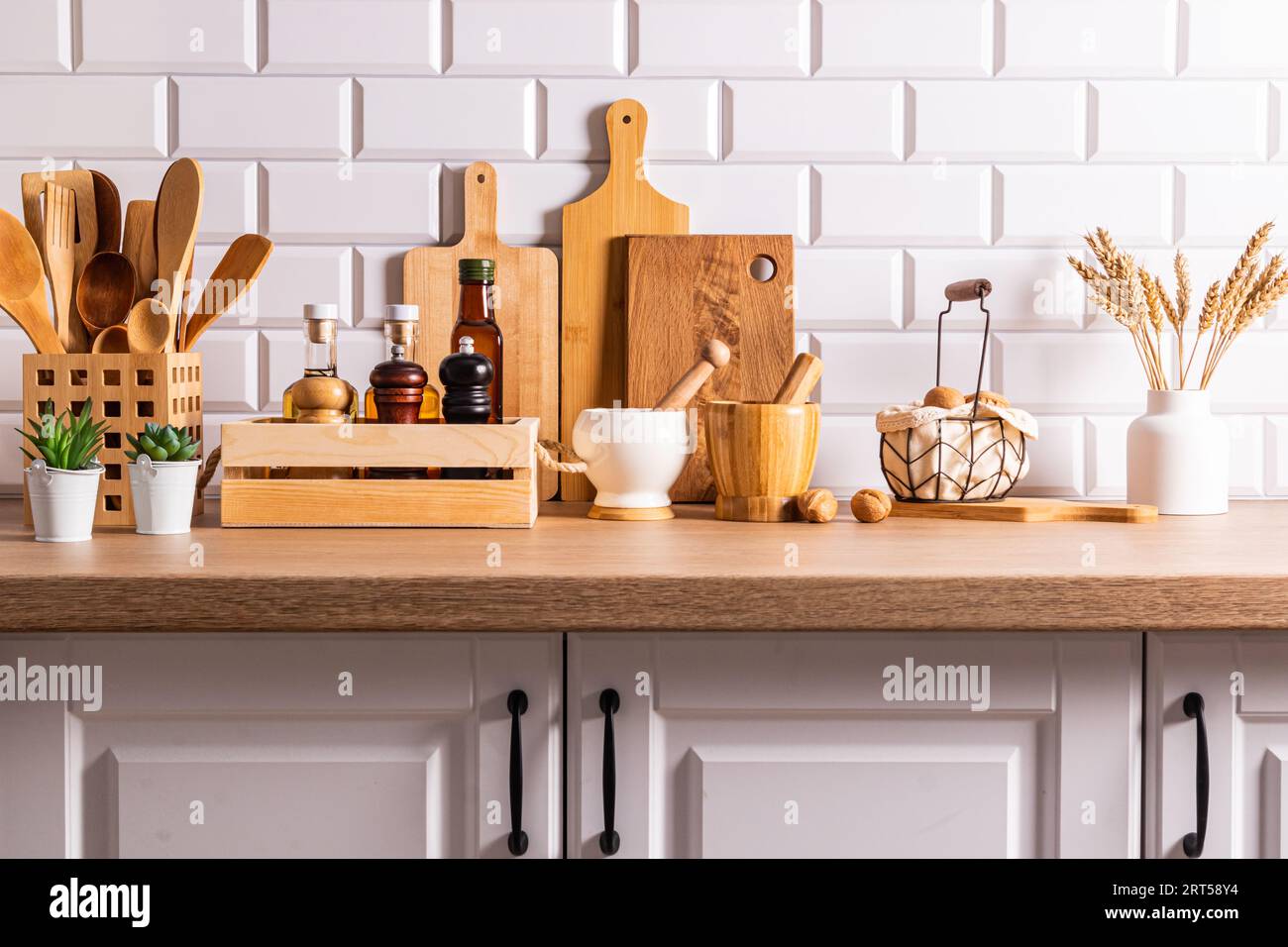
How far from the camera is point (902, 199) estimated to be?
4.94 ft

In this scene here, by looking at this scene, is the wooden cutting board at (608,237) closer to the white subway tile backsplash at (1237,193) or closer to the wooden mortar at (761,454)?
the wooden mortar at (761,454)

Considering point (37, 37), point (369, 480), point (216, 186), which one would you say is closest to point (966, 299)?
point (369, 480)

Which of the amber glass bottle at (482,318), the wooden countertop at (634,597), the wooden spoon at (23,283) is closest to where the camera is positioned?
the wooden countertop at (634,597)

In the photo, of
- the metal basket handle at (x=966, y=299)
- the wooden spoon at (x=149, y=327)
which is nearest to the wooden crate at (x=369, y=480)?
the wooden spoon at (x=149, y=327)

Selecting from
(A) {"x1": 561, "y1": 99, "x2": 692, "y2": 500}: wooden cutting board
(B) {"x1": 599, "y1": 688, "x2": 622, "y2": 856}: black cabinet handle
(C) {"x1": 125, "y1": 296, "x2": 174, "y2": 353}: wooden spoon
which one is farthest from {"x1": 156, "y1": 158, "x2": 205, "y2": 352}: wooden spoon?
(B) {"x1": 599, "y1": 688, "x2": 622, "y2": 856}: black cabinet handle

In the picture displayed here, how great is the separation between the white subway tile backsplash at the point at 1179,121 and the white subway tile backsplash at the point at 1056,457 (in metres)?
0.36

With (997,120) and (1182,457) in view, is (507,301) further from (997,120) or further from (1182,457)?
(1182,457)

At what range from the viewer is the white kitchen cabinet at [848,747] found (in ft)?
3.17

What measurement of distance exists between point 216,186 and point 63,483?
573mm

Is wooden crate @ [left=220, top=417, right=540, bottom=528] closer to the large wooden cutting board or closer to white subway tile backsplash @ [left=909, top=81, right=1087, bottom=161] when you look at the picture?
the large wooden cutting board
